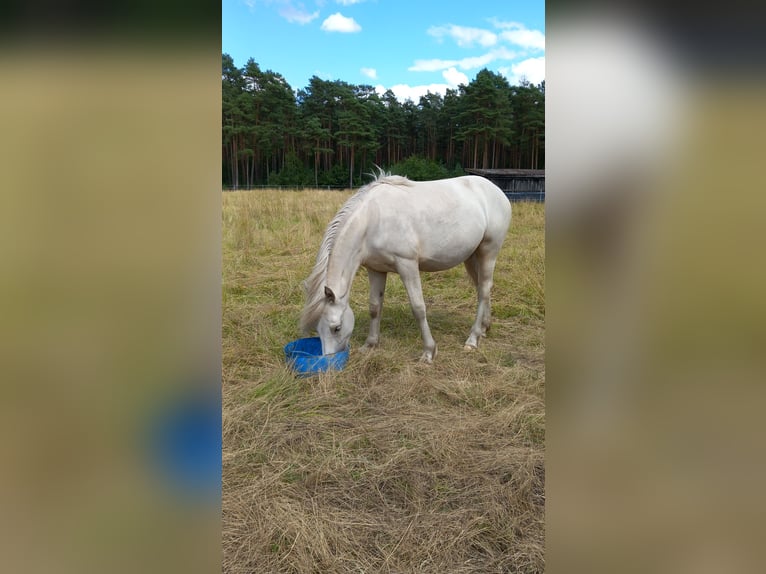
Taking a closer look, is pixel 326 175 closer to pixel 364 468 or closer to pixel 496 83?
pixel 496 83

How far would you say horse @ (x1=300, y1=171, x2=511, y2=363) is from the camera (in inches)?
165

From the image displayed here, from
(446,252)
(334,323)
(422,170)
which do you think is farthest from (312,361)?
(422,170)

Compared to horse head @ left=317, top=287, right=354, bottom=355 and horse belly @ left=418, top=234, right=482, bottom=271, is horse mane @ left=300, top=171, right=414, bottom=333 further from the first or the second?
horse belly @ left=418, top=234, right=482, bottom=271

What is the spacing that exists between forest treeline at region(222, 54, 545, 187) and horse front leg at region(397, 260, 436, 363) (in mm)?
1951

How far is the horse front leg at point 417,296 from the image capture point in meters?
4.46

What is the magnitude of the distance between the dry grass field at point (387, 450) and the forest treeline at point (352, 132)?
2652 mm

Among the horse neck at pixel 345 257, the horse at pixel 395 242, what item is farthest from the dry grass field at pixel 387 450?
the horse neck at pixel 345 257

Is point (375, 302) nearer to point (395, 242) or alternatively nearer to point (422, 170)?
point (395, 242)

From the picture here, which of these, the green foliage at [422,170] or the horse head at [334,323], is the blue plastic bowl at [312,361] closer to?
the horse head at [334,323]

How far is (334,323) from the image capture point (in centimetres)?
405
